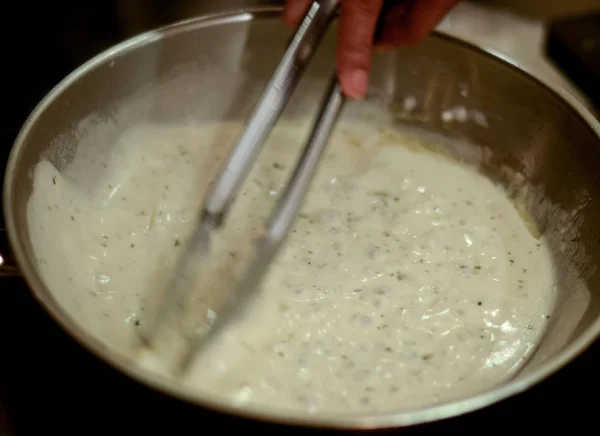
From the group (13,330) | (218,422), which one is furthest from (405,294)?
(13,330)

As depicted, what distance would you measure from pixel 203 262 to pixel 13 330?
226mm

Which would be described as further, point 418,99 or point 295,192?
point 418,99

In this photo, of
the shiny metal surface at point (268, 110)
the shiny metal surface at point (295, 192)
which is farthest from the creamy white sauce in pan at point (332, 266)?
the shiny metal surface at point (268, 110)

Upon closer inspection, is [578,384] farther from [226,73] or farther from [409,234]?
[226,73]

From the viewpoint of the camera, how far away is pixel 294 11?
0.88 metres

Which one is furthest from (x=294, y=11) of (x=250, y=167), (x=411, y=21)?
(x=250, y=167)

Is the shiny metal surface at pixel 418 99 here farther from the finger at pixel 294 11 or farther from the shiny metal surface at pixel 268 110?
the shiny metal surface at pixel 268 110

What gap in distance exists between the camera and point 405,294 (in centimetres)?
73

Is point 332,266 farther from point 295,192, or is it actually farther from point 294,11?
point 294,11

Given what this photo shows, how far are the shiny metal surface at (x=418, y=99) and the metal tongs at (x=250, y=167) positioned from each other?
176mm

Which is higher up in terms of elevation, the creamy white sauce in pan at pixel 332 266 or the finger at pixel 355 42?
the finger at pixel 355 42

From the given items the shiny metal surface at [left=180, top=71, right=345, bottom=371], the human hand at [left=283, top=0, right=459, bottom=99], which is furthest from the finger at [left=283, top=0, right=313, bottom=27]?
the shiny metal surface at [left=180, top=71, right=345, bottom=371]

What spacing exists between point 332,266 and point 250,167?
0.55 feet

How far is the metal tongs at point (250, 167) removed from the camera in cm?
66
